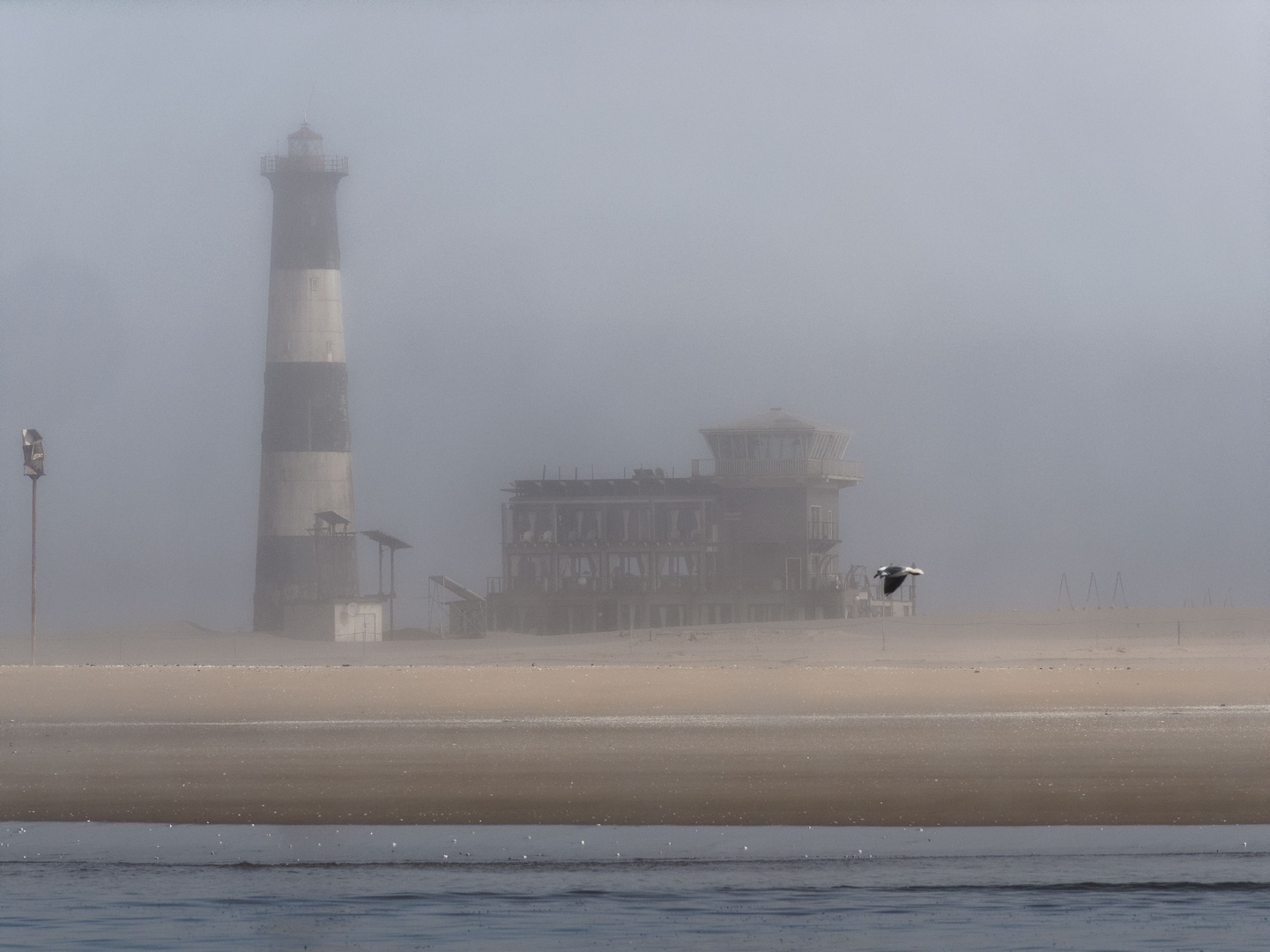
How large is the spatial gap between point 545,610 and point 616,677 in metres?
24.3

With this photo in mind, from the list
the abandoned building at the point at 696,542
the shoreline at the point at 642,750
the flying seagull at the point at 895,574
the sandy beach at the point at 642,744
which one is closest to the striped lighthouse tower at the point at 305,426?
the abandoned building at the point at 696,542

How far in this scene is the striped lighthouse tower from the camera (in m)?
49.4

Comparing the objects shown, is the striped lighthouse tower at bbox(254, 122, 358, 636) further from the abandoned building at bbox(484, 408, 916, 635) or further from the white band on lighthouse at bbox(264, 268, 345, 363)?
the abandoned building at bbox(484, 408, 916, 635)

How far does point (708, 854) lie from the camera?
1322 cm

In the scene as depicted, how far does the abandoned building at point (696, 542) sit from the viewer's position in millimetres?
53000

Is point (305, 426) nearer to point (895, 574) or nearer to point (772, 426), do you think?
point (772, 426)

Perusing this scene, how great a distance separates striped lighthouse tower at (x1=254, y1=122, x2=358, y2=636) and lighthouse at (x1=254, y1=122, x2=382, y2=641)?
→ 2 centimetres

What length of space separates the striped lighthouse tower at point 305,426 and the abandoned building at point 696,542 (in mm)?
6285

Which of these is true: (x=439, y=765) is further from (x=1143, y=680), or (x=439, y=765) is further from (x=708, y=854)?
(x=1143, y=680)

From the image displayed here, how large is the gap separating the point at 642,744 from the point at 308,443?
103 ft

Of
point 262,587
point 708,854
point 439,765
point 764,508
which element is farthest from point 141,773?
point 764,508

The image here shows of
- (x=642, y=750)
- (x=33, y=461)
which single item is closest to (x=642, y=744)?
(x=642, y=750)

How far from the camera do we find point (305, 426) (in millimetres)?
49406

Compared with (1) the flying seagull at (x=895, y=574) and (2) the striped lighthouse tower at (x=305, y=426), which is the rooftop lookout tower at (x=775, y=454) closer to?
(2) the striped lighthouse tower at (x=305, y=426)
